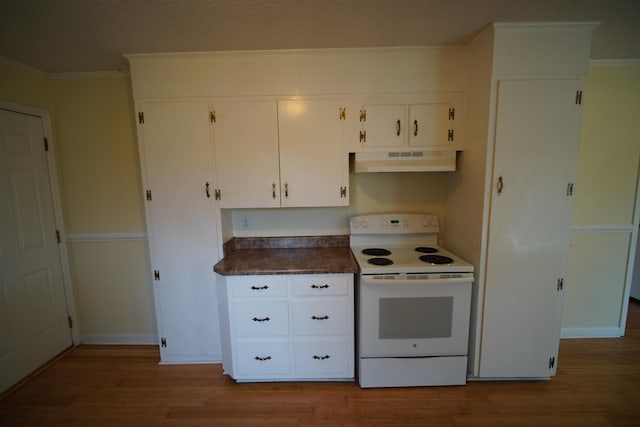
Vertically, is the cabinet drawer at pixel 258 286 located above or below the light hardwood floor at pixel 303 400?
above

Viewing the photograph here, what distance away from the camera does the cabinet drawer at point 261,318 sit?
1.89m

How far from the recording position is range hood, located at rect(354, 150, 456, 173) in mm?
2023

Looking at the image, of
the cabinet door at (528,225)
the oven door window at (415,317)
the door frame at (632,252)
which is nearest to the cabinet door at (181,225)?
the oven door window at (415,317)

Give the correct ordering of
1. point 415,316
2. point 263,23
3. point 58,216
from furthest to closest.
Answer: point 58,216 < point 415,316 < point 263,23

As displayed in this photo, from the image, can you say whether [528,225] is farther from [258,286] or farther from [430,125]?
[258,286]

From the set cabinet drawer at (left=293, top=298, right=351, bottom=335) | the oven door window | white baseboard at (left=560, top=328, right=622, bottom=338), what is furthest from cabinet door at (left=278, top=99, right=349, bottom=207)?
white baseboard at (left=560, top=328, right=622, bottom=338)

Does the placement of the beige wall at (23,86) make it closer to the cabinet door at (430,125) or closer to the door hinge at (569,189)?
the cabinet door at (430,125)

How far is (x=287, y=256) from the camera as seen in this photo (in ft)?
7.13

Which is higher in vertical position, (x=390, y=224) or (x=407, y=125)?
(x=407, y=125)

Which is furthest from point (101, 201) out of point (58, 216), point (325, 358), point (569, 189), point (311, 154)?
point (569, 189)

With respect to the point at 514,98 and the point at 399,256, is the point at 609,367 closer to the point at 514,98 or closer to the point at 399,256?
the point at 399,256

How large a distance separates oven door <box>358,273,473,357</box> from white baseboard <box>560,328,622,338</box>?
1.52 metres

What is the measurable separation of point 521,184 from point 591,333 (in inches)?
79.4

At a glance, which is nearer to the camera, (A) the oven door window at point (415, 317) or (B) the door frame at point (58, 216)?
(A) the oven door window at point (415, 317)
